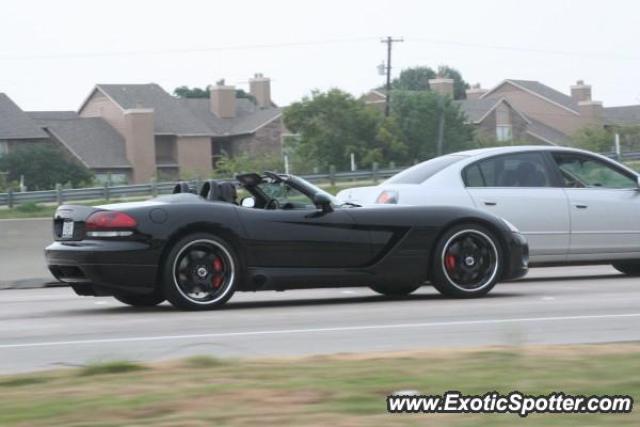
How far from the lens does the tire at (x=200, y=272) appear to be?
35.1 ft

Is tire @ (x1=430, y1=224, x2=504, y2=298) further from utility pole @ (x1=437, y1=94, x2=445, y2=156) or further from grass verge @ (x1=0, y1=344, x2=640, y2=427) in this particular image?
utility pole @ (x1=437, y1=94, x2=445, y2=156)

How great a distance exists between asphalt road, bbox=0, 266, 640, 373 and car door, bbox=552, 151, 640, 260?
32.3 inches

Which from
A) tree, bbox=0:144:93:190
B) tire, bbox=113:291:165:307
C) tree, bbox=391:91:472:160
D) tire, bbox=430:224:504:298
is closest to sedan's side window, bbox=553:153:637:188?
tire, bbox=430:224:504:298

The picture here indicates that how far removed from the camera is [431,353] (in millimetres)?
7449

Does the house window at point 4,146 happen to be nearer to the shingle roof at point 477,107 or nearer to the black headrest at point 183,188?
the shingle roof at point 477,107

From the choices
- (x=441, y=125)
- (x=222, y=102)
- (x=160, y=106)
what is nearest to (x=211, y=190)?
(x=441, y=125)

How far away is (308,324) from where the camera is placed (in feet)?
32.1

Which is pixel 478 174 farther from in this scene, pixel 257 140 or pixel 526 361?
pixel 257 140

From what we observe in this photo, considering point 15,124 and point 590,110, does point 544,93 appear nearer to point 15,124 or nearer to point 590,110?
point 590,110

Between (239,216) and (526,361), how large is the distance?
4.46 metres

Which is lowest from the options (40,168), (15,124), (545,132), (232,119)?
(40,168)

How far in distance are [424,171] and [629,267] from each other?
2811mm

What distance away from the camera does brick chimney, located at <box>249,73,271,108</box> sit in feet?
342

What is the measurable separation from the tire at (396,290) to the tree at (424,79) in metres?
104
